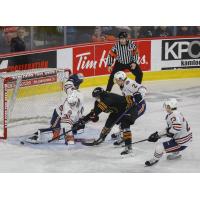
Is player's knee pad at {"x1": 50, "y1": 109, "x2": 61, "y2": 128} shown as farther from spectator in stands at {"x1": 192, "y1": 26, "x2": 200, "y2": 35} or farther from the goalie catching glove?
spectator in stands at {"x1": 192, "y1": 26, "x2": 200, "y2": 35}

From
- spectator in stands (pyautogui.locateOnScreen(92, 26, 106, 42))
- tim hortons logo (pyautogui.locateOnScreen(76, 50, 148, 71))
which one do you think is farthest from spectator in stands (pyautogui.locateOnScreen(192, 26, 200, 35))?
spectator in stands (pyautogui.locateOnScreen(92, 26, 106, 42))

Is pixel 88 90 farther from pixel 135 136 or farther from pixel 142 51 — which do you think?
pixel 135 136

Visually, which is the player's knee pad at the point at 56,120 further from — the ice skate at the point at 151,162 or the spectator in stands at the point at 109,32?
the spectator in stands at the point at 109,32

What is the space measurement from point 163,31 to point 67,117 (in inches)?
134

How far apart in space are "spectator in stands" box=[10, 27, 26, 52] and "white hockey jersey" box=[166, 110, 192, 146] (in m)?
3.16

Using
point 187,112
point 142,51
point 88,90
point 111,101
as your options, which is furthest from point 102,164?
point 142,51

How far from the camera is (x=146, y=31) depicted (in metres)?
10.2

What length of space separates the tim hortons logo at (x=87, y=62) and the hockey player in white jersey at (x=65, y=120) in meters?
2.23

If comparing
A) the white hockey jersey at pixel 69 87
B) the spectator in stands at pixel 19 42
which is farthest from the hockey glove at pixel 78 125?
the spectator in stands at pixel 19 42

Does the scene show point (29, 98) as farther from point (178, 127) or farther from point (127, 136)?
point (178, 127)

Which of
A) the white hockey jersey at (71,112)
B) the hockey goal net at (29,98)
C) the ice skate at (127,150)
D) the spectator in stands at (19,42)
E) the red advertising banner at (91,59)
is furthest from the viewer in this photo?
the red advertising banner at (91,59)

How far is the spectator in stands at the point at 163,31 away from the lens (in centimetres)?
1027

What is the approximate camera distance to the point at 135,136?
25.1 ft

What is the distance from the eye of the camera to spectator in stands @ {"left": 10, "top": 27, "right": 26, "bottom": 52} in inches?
361
